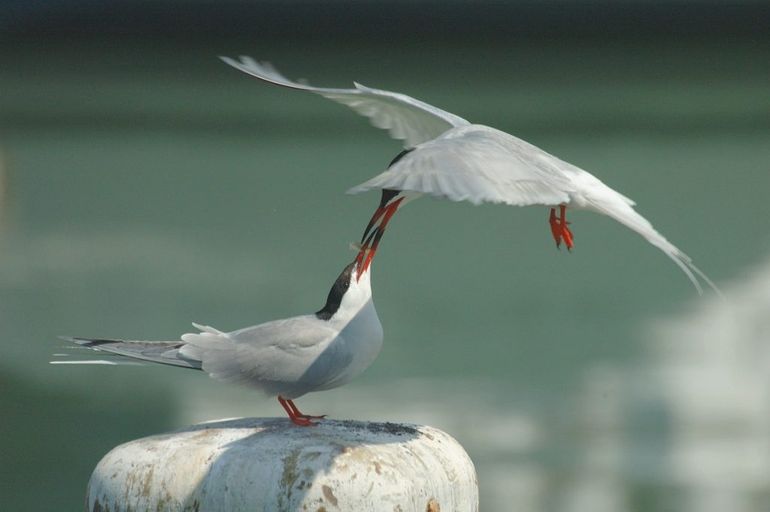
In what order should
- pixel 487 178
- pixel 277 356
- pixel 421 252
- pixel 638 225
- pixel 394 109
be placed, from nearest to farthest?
pixel 487 178, pixel 638 225, pixel 277 356, pixel 394 109, pixel 421 252

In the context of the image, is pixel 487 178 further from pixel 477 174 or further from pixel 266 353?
pixel 266 353

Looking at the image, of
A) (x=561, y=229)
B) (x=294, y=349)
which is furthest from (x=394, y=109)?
(x=294, y=349)

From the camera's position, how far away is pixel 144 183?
546 cm

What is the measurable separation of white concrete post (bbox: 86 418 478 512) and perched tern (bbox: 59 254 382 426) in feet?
0.55

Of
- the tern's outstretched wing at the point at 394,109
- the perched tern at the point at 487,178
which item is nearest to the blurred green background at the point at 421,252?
the tern's outstretched wing at the point at 394,109

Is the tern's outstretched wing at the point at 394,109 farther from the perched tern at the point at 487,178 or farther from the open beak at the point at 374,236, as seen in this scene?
the open beak at the point at 374,236

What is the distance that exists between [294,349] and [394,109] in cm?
95

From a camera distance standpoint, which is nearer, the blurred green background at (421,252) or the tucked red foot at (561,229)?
the tucked red foot at (561,229)

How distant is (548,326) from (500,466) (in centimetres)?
66

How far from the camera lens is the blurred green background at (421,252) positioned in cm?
535

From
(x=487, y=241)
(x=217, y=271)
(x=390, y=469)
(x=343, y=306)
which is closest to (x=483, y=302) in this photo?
(x=487, y=241)

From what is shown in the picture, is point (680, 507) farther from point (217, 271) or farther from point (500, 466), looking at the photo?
point (217, 271)

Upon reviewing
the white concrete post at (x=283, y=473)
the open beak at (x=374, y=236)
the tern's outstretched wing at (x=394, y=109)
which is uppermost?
the tern's outstretched wing at (x=394, y=109)

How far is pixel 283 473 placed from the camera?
116 inches
